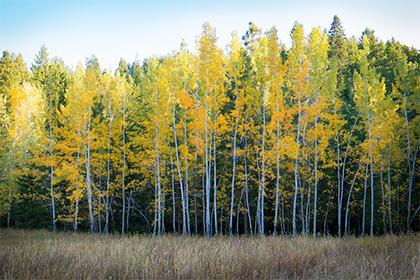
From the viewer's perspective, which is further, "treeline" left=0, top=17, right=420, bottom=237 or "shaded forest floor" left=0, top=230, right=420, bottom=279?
"treeline" left=0, top=17, right=420, bottom=237

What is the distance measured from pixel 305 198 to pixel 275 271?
19288mm

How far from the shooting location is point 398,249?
1010 cm

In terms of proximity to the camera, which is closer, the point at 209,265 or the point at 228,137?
the point at 209,265

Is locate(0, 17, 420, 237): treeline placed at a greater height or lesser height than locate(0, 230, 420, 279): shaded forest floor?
greater

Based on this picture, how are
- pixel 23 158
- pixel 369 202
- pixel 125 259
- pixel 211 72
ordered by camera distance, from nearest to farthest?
pixel 125 259 → pixel 211 72 → pixel 369 202 → pixel 23 158

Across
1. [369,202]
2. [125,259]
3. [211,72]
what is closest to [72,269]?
[125,259]

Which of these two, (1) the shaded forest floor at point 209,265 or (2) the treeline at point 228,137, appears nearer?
(1) the shaded forest floor at point 209,265

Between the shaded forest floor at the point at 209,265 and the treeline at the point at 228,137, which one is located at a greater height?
the treeline at the point at 228,137

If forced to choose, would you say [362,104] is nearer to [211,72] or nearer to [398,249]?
[211,72]

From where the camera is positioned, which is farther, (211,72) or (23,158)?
(23,158)

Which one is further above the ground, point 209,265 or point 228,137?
point 228,137

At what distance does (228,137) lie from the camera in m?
21.8

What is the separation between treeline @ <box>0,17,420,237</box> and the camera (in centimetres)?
2038

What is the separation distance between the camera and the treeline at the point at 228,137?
2038 cm
